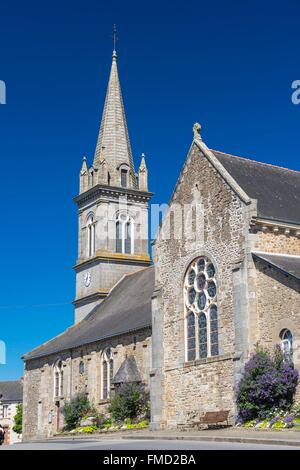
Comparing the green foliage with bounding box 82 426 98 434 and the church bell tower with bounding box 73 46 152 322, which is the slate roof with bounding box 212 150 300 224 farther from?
the church bell tower with bounding box 73 46 152 322

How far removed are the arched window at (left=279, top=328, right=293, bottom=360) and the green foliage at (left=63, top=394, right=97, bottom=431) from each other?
15.5 metres

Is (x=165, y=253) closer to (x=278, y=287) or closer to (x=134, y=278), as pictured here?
(x=278, y=287)

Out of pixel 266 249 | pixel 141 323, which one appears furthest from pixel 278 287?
pixel 141 323

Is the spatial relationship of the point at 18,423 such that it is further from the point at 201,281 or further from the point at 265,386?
the point at 265,386

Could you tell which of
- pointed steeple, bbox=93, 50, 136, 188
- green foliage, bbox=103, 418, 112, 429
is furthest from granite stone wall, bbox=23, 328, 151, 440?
pointed steeple, bbox=93, 50, 136, 188

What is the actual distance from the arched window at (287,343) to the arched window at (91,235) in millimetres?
27817

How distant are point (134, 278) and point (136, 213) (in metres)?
7.29

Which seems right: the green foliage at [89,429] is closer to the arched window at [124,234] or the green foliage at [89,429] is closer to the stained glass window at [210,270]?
the stained glass window at [210,270]

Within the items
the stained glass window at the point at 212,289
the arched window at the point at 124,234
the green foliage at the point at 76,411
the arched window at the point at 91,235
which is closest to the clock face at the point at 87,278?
the arched window at the point at 91,235

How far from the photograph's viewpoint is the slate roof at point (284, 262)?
2586 cm

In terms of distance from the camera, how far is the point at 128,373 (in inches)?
1384

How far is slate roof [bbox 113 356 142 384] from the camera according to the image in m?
34.9

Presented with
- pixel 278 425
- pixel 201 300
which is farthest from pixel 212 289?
pixel 278 425

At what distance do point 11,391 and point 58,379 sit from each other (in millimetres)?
43320
